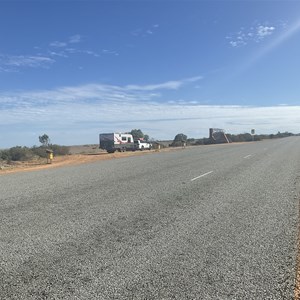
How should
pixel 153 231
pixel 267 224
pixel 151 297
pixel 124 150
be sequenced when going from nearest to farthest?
pixel 151 297 < pixel 153 231 < pixel 267 224 < pixel 124 150

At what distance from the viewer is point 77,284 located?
15.5 ft

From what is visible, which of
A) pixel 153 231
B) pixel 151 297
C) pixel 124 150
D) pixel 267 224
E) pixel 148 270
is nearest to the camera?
pixel 151 297

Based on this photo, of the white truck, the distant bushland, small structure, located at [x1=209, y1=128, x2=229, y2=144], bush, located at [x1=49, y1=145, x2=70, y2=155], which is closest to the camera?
the distant bushland

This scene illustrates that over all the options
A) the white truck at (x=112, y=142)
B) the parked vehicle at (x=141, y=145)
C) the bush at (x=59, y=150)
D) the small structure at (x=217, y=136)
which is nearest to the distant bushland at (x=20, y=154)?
the bush at (x=59, y=150)

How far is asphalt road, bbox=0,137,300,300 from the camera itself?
464 centimetres

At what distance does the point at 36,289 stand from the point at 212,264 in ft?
7.34

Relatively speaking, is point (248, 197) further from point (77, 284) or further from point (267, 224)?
point (77, 284)

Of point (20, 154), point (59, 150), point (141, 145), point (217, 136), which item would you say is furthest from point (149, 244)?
point (217, 136)

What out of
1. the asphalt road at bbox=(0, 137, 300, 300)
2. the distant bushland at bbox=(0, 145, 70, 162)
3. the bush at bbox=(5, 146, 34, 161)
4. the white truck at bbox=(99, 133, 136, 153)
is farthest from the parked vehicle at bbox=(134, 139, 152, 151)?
the asphalt road at bbox=(0, 137, 300, 300)

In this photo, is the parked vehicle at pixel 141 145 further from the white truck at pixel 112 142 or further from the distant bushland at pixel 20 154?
the distant bushland at pixel 20 154

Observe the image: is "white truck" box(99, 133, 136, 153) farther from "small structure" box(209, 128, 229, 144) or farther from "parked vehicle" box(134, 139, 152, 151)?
"small structure" box(209, 128, 229, 144)

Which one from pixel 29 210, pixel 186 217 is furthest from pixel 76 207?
pixel 186 217

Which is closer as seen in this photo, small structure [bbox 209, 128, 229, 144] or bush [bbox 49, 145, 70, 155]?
bush [bbox 49, 145, 70, 155]

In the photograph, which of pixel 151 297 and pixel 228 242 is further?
pixel 228 242
